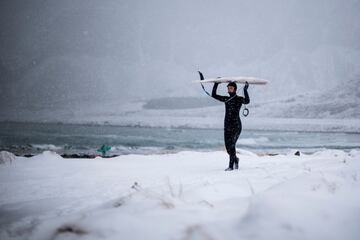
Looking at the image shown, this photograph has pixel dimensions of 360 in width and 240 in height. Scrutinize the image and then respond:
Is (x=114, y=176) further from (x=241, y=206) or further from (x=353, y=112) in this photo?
(x=353, y=112)

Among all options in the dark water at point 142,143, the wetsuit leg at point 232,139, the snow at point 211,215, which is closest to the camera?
the snow at point 211,215

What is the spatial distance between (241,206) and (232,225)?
481 mm

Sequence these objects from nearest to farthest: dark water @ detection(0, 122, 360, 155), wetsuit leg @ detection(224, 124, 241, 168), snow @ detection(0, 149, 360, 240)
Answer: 1. snow @ detection(0, 149, 360, 240)
2. wetsuit leg @ detection(224, 124, 241, 168)
3. dark water @ detection(0, 122, 360, 155)

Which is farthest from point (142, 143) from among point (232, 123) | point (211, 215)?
point (211, 215)

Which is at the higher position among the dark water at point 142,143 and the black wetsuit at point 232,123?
the black wetsuit at point 232,123

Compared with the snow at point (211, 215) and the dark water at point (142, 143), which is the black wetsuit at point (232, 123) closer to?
the snow at point (211, 215)

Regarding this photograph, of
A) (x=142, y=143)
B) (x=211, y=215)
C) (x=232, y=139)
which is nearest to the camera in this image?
(x=211, y=215)

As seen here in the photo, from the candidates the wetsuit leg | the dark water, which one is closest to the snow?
the wetsuit leg

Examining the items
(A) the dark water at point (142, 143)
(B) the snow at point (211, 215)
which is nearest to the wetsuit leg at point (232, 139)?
(B) the snow at point (211, 215)

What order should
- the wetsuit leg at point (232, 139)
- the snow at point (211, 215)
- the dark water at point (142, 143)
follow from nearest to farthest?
the snow at point (211, 215) < the wetsuit leg at point (232, 139) < the dark water at point (142, 143)

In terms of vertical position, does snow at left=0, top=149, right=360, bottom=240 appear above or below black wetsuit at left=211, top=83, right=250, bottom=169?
below

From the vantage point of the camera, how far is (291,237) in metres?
1.89

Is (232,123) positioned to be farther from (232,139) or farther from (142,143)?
(142,143)

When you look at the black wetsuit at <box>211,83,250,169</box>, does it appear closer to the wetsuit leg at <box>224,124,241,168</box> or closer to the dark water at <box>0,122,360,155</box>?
the wetsuit leg at <box>224,124,241,168</box>
